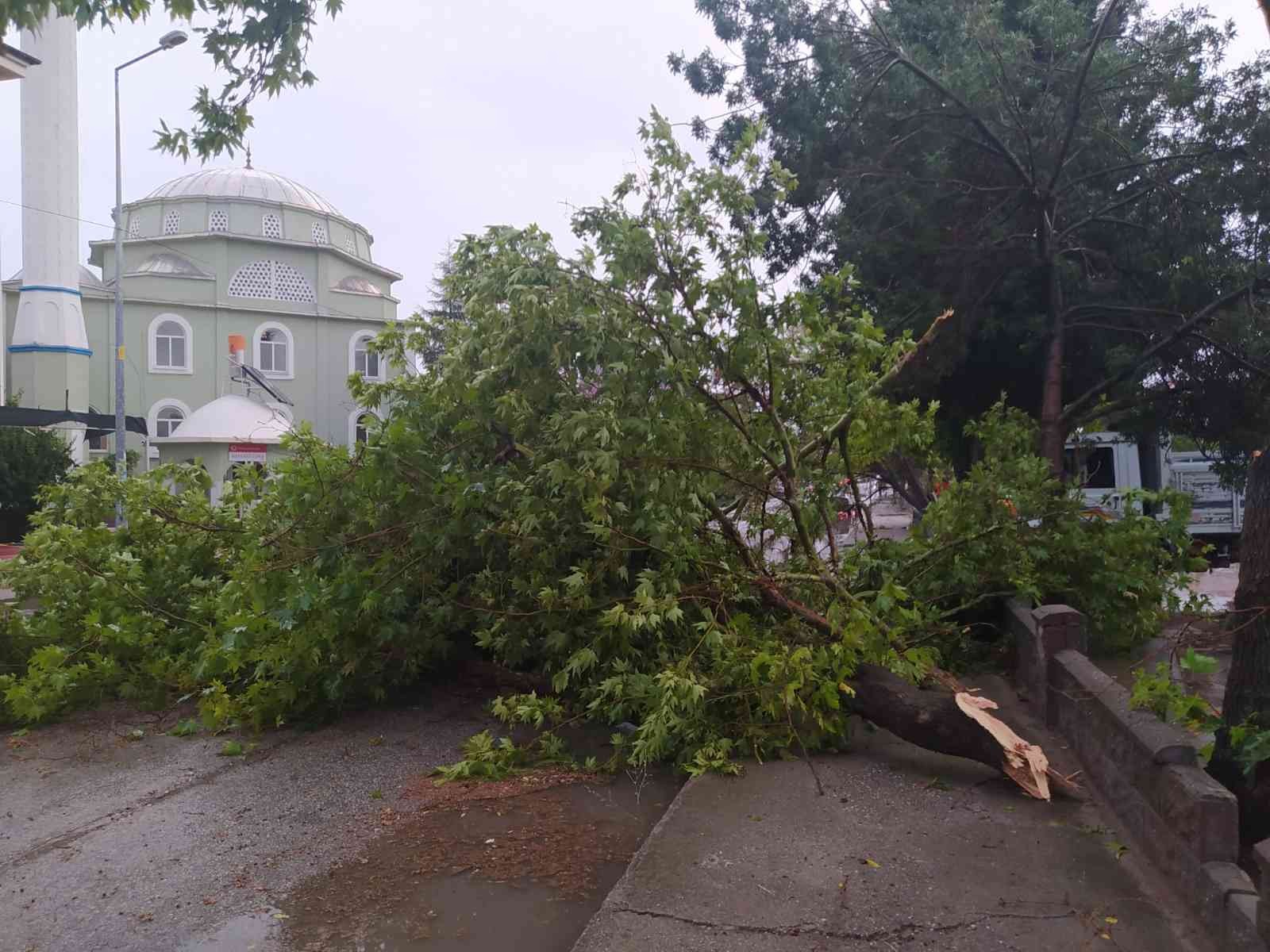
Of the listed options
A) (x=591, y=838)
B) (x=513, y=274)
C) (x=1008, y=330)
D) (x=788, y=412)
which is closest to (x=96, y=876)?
(x=591, y=838)

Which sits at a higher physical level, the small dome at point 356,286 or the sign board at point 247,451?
the small dome at point 356,286

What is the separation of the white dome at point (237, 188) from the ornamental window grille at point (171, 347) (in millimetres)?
5227

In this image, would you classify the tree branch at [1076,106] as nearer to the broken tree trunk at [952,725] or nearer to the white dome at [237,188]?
the broken tree trunk at [952,725]

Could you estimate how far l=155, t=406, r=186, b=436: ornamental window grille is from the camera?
130 ft

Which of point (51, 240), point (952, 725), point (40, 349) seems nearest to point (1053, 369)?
point (952, 725)

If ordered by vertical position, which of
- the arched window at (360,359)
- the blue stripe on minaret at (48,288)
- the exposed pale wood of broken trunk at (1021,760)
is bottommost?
the exposed pale wood of broken trunk at (1021,760)

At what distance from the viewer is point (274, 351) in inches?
1662

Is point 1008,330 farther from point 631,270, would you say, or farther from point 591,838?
point 591,838

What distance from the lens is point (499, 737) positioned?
267 inches

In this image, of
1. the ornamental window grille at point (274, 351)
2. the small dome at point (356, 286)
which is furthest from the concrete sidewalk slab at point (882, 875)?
the small dome at point (356, 286)

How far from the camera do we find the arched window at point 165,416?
130 ft

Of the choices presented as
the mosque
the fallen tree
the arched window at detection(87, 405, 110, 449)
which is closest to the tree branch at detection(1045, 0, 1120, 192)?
the fallen tree

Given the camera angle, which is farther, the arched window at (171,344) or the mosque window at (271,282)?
the mosque window at (271,282)

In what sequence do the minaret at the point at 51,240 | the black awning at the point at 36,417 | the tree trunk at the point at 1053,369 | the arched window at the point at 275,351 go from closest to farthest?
the tree trunk at the point at 1053,369 → the black awning at the point at 36,417 → the minaret at the point at 51,240 → the arched window at the point at 275,351
